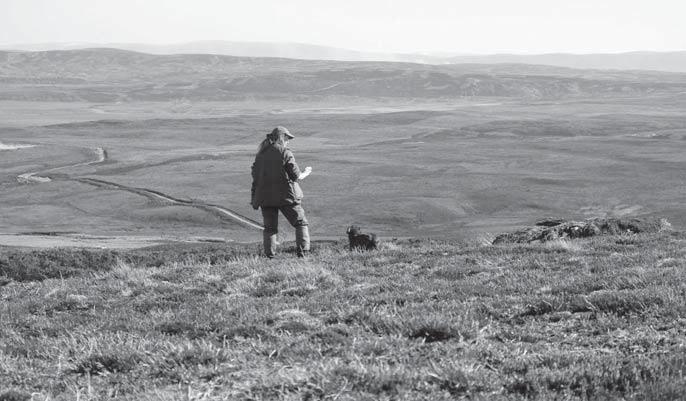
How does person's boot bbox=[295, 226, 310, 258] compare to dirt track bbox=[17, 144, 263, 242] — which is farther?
dirt track bbox=[17, 144, 263, 242]

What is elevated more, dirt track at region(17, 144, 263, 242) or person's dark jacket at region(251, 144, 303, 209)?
person's dark jacket at region(251, 144, 303, 209)

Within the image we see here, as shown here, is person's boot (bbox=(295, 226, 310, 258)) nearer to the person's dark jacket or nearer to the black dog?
the person's dark jacket

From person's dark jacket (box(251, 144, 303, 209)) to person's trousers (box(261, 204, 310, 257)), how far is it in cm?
20

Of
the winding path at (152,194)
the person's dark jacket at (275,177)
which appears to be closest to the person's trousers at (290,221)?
the person's dark jacket at (275,177)

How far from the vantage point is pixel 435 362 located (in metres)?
6.09

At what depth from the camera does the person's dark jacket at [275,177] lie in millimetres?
13922

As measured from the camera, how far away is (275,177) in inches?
553

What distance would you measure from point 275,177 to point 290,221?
3.05ft

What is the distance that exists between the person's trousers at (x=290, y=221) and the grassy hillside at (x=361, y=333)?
1.93 metres

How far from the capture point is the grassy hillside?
551 cm

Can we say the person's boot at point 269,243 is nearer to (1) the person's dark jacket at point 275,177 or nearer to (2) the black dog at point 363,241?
(1) the person's dark jacket at point 275,177

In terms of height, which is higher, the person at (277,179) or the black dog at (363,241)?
the person at (277,179)

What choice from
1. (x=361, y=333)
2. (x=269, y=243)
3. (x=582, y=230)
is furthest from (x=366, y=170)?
(x=361, y=333)

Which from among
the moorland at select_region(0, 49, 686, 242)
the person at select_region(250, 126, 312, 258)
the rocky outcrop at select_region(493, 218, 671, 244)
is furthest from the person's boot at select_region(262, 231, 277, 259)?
the moorland at select_region(0, 49, 686, 242)
